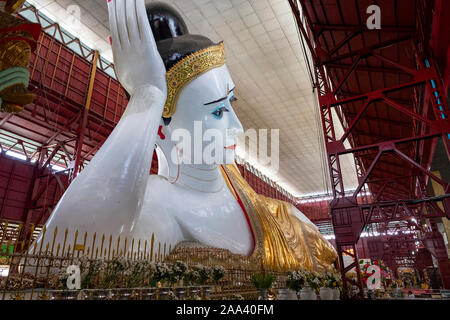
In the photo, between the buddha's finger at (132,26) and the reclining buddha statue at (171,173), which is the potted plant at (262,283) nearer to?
the reclining buddha statue at (171,173)

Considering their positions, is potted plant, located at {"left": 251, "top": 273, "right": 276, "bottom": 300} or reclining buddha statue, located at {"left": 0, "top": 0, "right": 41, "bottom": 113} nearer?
reclining buddha statue, located at {"left": 0, "top": 0, "right": 41, "bottom": 113}

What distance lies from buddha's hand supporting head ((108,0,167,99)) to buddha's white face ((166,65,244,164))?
2.72 ft

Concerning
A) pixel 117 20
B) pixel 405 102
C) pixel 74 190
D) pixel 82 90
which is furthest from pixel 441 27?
pixel 82 90

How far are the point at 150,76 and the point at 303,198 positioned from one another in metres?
22.0

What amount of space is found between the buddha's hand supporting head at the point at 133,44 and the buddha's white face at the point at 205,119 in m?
0.83

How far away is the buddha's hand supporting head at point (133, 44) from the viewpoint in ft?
9.66

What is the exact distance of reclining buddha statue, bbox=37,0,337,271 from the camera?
239 centimetres

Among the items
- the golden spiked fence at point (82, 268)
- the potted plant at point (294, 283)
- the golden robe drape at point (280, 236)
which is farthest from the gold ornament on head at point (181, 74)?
the potted plant at point (294, 283)

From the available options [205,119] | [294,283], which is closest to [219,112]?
[205,119]

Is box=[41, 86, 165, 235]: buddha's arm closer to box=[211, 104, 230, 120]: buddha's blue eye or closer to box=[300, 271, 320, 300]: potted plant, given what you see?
box=[211, 104, 230, 120]: buddha's blue eye

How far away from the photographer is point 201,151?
152 inches

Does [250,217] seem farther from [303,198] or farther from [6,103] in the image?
[303,198]

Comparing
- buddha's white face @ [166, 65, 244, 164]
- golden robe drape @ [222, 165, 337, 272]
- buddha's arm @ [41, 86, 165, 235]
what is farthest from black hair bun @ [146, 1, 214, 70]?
golden robe drape @ [222, 165, 337, 272]

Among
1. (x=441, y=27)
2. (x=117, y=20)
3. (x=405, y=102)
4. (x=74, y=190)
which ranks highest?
(x=405, y=102)
